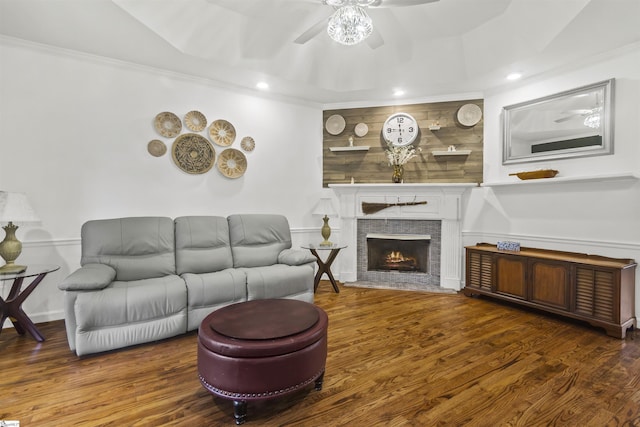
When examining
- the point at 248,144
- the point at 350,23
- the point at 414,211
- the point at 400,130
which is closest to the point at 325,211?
the point at 414,211

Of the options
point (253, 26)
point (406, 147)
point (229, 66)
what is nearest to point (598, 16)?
point (406, 147)

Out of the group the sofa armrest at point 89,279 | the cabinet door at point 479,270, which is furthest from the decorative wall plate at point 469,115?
the sofa armrest at point 89,279

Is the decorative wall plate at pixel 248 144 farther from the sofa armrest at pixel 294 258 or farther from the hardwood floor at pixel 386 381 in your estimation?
the hardwood floor at pixel 386 381

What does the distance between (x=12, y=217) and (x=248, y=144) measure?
8.28 ft

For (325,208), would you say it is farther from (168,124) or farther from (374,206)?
(168,124)

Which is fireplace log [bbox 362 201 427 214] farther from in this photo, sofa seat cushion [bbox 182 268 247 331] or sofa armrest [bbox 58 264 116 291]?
sofa armrest [bbox 58 264 116 291]

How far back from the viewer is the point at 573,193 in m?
3.42

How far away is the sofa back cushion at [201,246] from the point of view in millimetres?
3213

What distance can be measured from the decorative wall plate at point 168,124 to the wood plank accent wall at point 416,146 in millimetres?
2126

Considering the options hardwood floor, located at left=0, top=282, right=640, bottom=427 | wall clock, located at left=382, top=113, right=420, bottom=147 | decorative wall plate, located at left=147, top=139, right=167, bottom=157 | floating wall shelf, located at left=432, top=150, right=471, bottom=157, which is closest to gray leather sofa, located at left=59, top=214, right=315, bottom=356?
hardwood floor, located at left=0, top=282, right=640, bottom=427

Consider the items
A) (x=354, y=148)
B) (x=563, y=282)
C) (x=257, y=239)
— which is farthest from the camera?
(x=354, y=148)

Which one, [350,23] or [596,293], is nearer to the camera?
[350,23]

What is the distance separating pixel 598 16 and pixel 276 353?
3.68 metres

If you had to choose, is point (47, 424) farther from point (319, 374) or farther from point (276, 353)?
Answer: point (319, 374)
